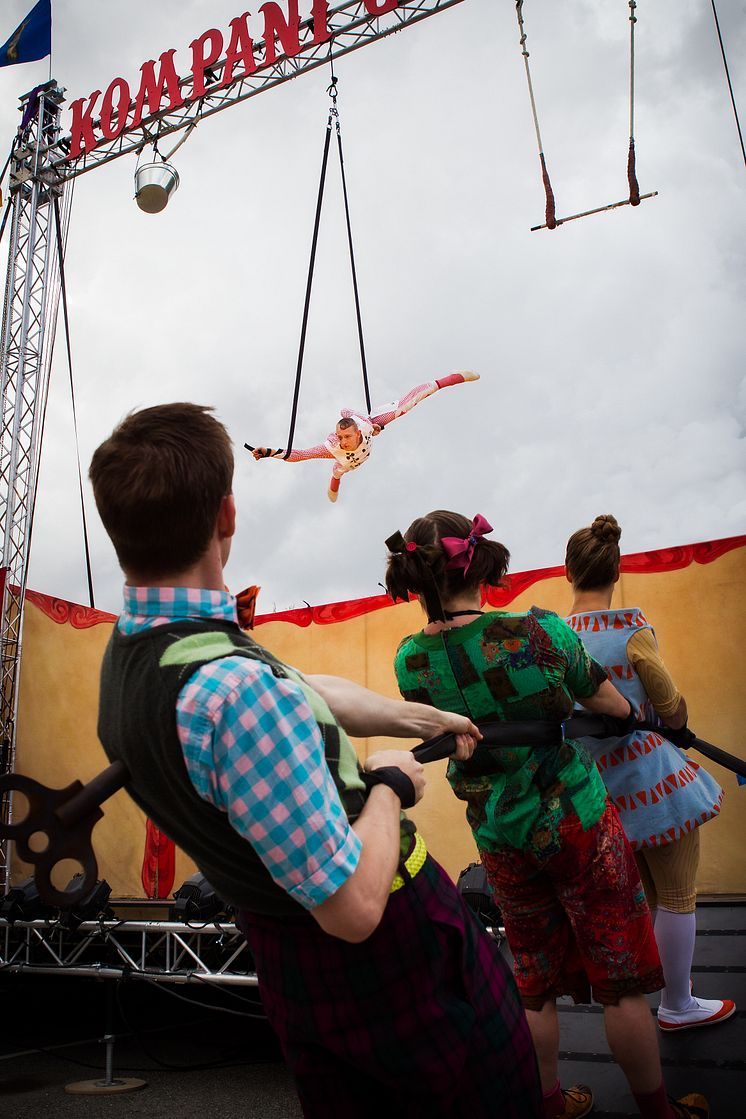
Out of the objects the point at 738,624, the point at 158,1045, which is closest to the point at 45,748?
the point at 158,1045

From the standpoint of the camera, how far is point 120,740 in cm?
75

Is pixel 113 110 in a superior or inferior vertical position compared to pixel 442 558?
superior

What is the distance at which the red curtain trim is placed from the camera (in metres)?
4.42

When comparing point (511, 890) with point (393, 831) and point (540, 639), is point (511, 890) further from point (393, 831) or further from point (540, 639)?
point (393, 831)

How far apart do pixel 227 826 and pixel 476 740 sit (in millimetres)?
408

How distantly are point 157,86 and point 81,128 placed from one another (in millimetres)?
679

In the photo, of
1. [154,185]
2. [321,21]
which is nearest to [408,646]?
[154,185]

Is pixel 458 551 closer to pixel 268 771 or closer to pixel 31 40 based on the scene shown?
pixel 268 771

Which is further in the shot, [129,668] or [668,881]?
[668,881]

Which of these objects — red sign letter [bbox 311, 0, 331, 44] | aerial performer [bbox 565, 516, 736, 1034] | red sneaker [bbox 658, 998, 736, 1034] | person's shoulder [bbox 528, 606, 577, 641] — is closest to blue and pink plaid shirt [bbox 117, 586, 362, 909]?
person's shoulder [bbox 528, 606, 577, 641]

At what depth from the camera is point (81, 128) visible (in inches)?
218

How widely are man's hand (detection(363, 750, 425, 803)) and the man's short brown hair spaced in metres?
0.29

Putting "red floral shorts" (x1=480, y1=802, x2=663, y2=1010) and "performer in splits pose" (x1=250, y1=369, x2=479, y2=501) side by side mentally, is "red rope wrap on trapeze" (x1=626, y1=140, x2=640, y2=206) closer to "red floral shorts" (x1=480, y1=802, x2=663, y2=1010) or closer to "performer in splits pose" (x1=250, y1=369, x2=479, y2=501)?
"performer in splits pose" (x1=250, y1=369, x2=479, y2=501)

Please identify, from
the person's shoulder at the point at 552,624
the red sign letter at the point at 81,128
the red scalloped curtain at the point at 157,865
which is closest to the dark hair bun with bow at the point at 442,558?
the person's shoulder at the point at 552,624
